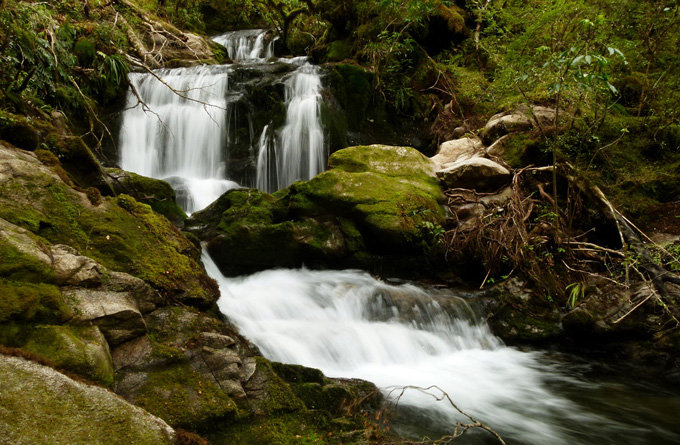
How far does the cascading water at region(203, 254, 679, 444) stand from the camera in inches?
151

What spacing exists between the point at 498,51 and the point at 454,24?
100 inches

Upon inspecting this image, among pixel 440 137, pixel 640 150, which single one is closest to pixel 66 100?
pixel 440 137

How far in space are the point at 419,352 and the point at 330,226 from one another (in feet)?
8.46

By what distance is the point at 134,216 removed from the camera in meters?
3.57

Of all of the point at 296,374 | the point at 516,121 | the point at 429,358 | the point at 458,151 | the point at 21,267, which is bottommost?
the point at 429,358

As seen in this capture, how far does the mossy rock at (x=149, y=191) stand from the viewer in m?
5.59

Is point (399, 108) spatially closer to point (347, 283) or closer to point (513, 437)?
point (347, 283)

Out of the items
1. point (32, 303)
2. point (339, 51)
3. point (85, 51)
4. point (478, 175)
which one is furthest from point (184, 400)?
point (339, 51)

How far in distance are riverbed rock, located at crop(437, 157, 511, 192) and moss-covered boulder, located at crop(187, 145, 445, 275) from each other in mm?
768

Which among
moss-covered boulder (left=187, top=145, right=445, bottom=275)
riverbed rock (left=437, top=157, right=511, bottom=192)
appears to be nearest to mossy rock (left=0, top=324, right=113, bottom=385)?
moss-covered boulder (left=187, top=145, right=445, bottom=275)

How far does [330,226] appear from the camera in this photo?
22.0 feet

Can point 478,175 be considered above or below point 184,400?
above

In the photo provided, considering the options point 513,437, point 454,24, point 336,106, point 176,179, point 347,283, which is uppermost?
point 454,24

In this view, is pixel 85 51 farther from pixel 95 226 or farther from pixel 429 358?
pixel 429 358
